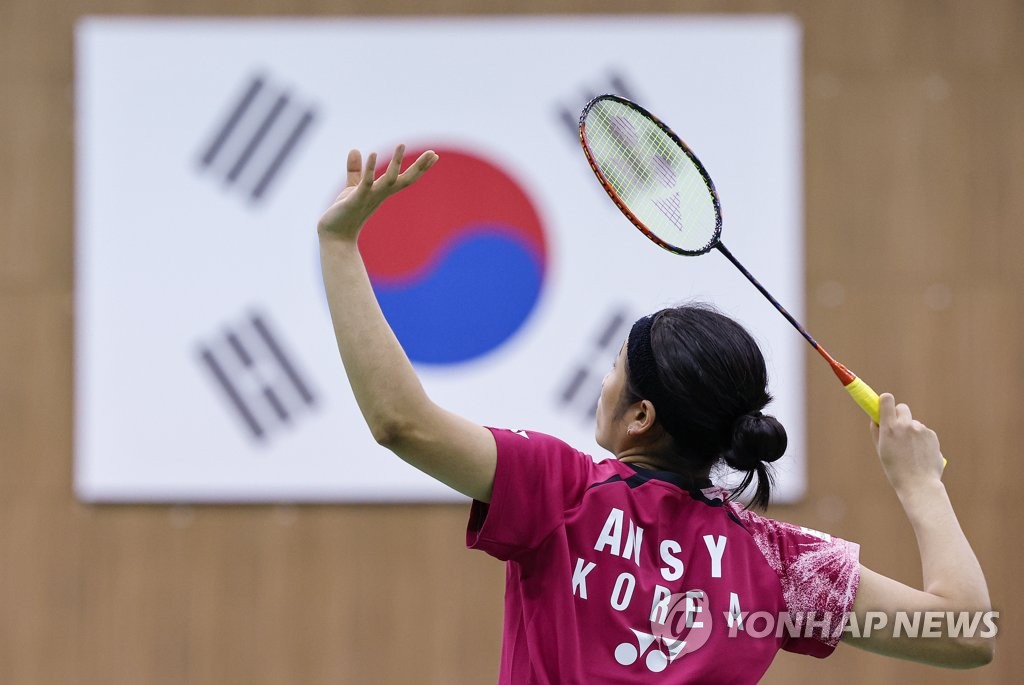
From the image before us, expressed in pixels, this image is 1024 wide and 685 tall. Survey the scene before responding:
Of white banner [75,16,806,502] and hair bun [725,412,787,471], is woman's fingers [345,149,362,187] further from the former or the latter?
white banner [75,16,806,502]

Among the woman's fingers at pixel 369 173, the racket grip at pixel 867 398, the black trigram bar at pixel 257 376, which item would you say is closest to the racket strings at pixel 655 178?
the racket grip at pixel 867 398

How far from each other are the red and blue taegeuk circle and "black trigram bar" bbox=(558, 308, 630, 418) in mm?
231

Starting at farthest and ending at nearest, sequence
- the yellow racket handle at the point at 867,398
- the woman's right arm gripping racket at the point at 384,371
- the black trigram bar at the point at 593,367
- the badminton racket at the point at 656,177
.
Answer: the black trigram bar at the point at 593,367
the badminton racket at the point at 656,177
the yellow racket handle at the point at 867,398
the woman's right arm gripping racket at the point at 384,371

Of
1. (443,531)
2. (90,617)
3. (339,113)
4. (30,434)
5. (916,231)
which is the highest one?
(339,113)

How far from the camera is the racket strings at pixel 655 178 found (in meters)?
1.54

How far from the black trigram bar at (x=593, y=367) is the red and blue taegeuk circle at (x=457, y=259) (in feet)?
0.76

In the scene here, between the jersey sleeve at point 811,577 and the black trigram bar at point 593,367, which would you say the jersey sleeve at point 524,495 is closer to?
the jersey sleeve at point 811,577

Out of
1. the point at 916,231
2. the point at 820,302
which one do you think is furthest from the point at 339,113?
the point at 916,231

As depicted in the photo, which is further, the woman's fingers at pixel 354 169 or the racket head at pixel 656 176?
the racket head at pixel 656 176

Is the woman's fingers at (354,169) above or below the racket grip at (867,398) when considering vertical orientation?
above

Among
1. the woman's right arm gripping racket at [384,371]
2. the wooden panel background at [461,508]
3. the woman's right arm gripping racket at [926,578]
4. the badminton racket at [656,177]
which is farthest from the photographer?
the wooden panel background at [461,508]

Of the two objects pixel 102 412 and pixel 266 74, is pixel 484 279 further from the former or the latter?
pixel 102 412

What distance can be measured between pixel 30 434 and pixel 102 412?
29 centimetres

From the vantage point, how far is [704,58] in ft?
11.6
